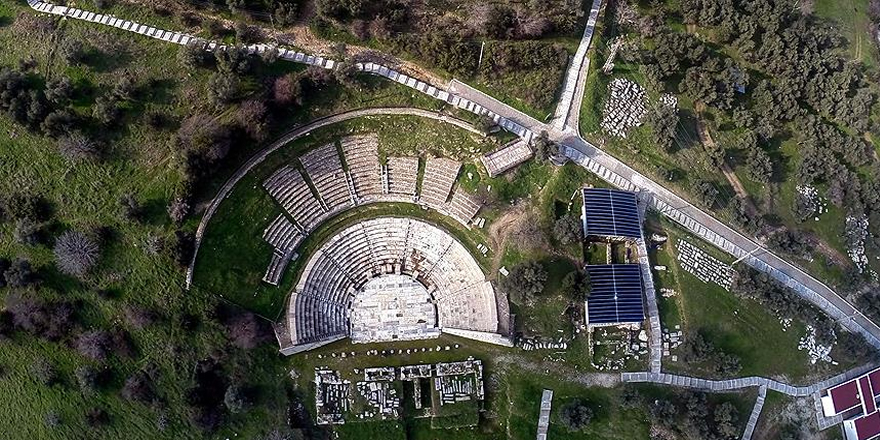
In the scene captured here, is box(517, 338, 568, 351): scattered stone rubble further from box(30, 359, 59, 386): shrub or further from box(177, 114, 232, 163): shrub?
box(30, 359, 59, 386): shrub

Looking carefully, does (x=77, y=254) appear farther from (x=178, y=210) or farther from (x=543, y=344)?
(x=543, y=344)

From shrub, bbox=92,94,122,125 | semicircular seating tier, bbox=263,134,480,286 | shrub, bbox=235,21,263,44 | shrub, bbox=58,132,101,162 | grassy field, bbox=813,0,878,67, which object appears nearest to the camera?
shrub, bbox=58,132,101,162

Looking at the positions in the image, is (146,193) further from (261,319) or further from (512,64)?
(512,64)

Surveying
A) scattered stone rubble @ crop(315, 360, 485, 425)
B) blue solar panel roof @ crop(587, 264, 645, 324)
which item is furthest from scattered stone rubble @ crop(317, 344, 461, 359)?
blue solar panel roof @ crop(587, 264, 645, 324)

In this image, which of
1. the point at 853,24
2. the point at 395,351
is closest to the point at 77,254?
the point at 395,351

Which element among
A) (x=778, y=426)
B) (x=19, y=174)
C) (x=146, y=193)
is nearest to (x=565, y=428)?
(x=778, y=426)

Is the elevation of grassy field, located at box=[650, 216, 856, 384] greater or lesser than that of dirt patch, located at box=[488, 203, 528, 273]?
lesser
